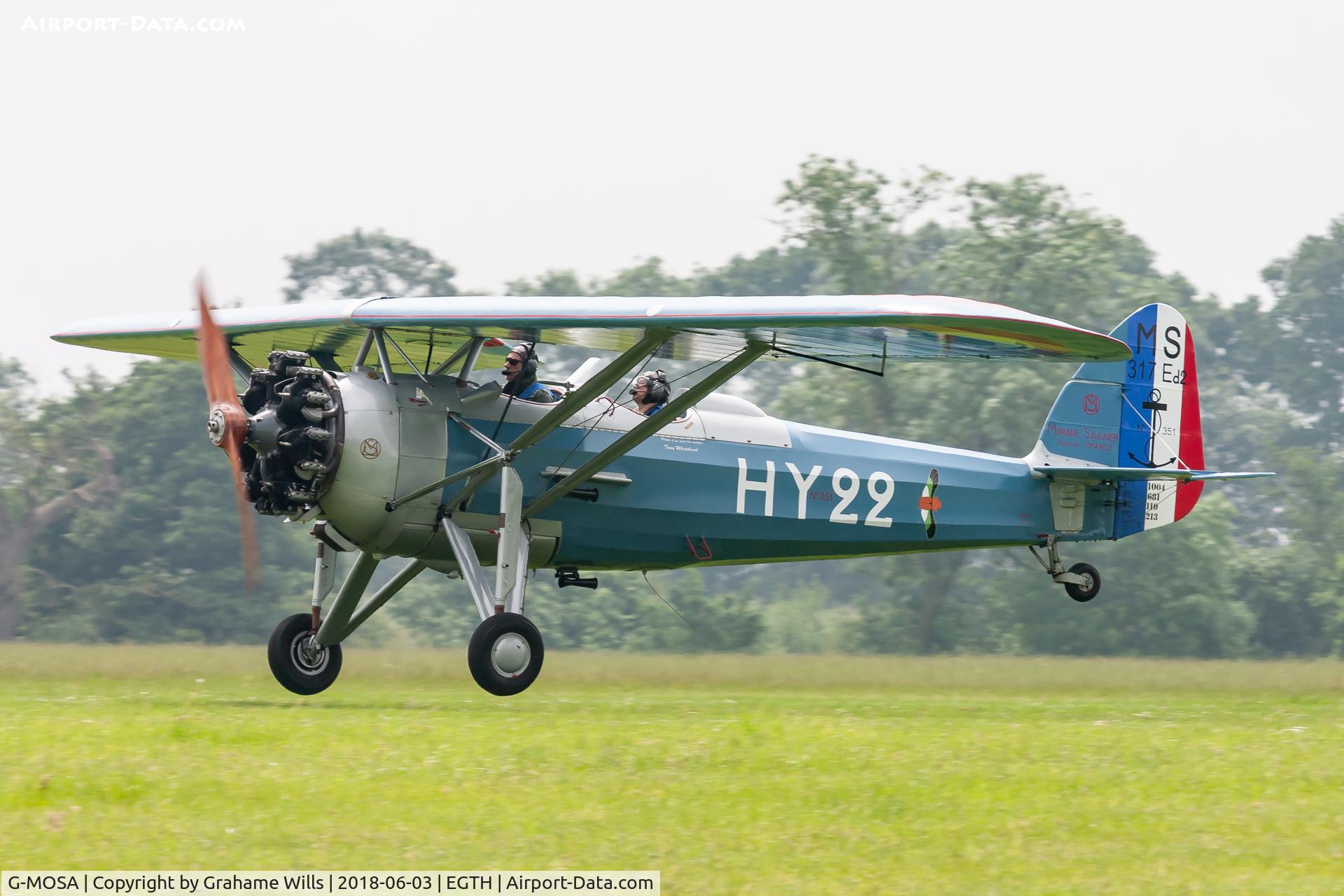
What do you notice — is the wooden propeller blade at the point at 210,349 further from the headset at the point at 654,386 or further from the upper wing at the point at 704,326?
the headset at the point at 654,386

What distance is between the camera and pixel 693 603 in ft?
127

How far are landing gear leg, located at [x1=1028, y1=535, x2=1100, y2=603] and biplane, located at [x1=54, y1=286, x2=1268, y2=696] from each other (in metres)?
0.03

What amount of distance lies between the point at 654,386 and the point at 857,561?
2900 centimetres

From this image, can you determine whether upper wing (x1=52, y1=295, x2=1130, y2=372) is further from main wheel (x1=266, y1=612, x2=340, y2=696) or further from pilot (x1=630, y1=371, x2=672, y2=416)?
main wheel (x1=266, y1=612, x2=340, y2=696)

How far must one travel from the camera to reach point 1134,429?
17.7m

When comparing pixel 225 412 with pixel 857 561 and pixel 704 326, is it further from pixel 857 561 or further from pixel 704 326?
pixel 857 561

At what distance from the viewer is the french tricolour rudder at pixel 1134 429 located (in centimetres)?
1758

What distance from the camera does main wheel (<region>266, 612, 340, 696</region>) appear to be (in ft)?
47.4

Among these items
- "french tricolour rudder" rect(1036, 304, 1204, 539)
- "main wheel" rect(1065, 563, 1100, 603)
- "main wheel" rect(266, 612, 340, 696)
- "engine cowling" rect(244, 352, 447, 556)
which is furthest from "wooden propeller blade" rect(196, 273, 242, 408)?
"main wheel" rect(1065, 563, 1100, 603)

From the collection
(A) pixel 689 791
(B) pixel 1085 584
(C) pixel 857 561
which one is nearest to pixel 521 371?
(A) pixel 689 791

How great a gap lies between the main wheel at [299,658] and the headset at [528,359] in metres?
2.82

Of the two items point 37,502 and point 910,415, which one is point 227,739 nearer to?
point 910,415

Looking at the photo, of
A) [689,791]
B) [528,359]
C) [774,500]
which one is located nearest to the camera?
[689,791]

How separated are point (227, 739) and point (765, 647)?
28682mm
